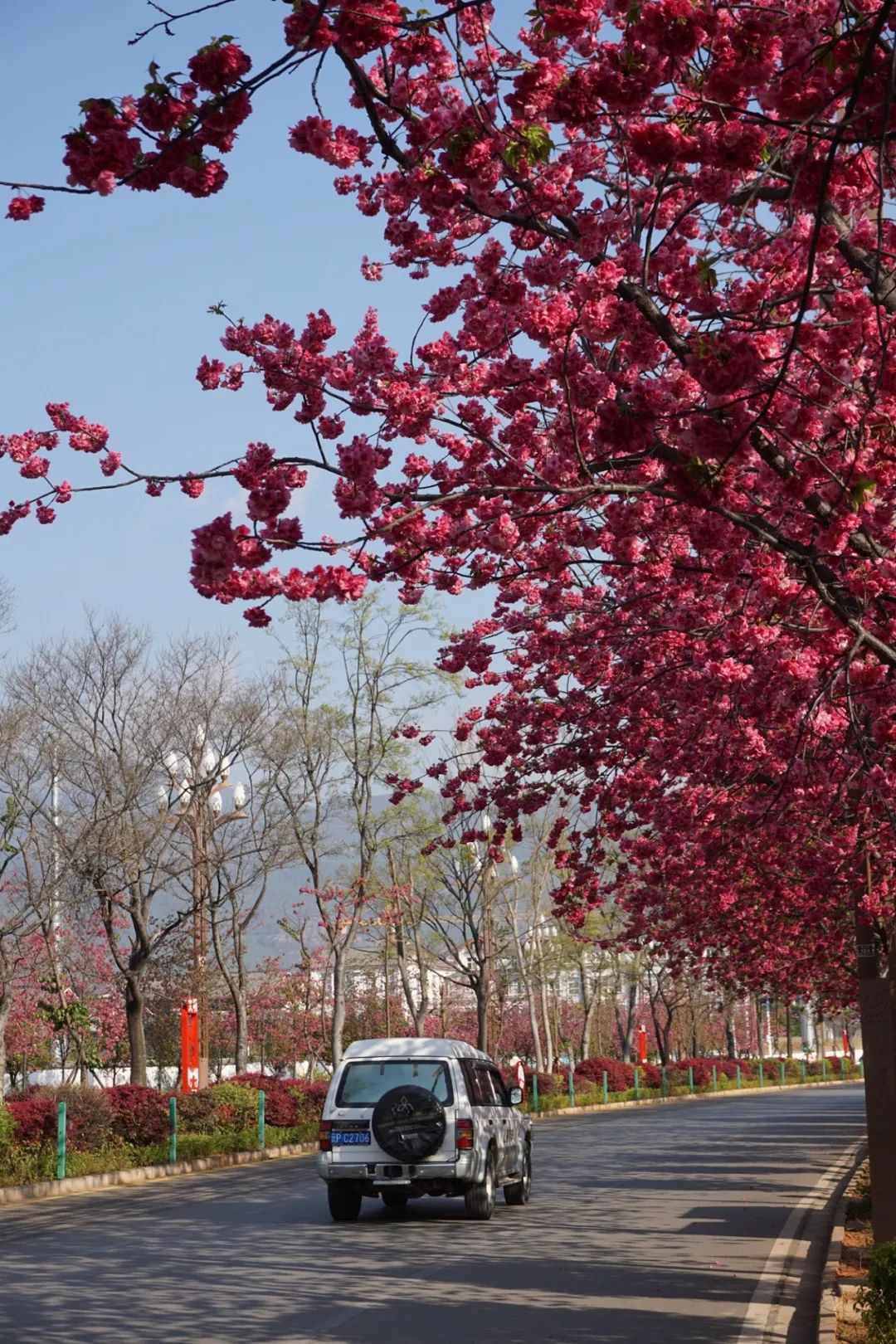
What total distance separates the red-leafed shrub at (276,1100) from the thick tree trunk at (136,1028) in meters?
2.13

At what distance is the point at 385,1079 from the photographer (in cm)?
1778

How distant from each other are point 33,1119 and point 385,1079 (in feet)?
26.1

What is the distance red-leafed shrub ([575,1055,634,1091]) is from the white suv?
40271 millimetres

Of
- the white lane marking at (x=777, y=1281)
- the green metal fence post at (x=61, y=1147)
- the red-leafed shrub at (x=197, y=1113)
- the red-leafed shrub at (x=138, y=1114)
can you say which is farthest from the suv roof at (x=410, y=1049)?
the red-leafed shrub at (x=197, y=1113)

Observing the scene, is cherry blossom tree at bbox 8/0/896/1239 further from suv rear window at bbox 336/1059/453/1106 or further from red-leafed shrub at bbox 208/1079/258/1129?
red-leafed shrub at bbox 208/1079/258/1129

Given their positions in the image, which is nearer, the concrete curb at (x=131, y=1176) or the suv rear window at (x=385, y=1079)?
the suv rear window at (x=385, y=1079)

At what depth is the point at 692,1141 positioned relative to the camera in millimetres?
33062

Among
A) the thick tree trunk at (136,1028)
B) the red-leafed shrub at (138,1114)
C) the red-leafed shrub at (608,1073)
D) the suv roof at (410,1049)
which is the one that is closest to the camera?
the suv roof at (410,1049)

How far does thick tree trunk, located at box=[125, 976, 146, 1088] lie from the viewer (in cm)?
3178

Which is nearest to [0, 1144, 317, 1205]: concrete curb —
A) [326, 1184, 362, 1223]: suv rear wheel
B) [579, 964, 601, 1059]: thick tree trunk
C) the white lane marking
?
[326, 1184, 362, 1223]: suv rear wheel

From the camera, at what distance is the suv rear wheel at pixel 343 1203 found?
57.1 feet

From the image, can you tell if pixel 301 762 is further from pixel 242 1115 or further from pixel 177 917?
pixel 242 1115

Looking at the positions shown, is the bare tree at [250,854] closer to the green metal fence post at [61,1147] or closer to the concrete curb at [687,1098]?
the concrete curb at [687,1098]

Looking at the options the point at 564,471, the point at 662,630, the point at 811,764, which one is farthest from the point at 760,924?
the point at 564,471
